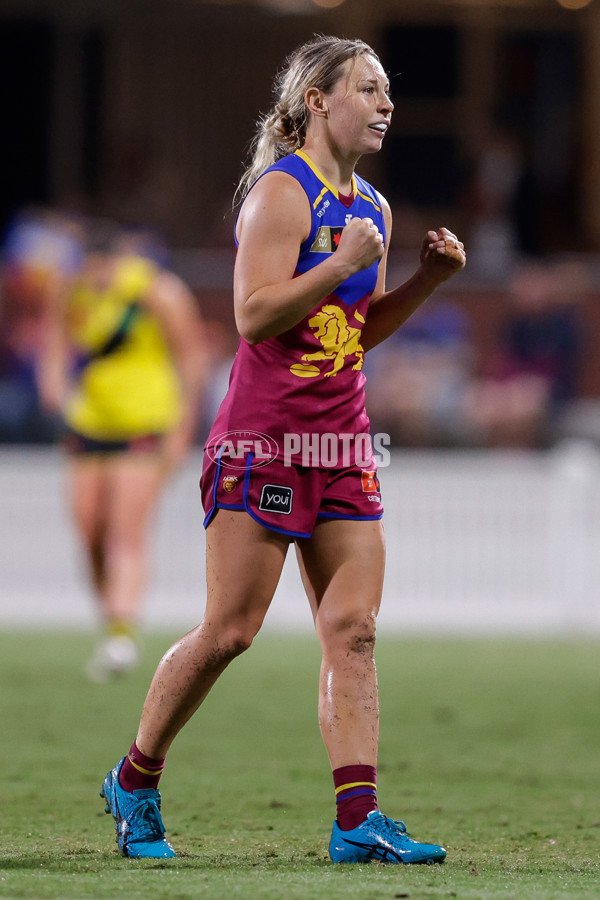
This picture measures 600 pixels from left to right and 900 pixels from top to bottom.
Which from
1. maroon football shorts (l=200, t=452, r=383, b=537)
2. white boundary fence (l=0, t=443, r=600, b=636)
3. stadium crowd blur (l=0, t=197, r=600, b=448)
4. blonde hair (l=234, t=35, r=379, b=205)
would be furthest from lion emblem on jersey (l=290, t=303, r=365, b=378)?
stadium crowd blur (l=0, t=197, r=600, b=448)

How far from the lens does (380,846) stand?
12.8 ft

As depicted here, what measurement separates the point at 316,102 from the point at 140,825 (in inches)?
76.5

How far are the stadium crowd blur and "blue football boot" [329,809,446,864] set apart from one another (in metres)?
7.86

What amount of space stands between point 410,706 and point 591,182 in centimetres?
942

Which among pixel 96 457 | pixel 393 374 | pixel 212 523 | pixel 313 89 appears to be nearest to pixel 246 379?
pixel 212 523

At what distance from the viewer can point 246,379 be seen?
402 cm

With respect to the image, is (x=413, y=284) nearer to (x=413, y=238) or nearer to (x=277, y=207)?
(x=277, y=207)

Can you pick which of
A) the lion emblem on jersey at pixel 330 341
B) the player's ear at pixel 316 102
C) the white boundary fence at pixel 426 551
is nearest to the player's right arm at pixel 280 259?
the lion emblem on jersey at pixel 330 341

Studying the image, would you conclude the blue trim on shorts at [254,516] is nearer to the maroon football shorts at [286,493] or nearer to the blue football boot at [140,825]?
the maroon football shorts at [286,493]

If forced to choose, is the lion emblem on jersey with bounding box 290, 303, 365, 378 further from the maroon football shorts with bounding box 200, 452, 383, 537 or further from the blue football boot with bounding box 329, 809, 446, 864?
the blue football boot with bounding box 329, 809, 446, 864

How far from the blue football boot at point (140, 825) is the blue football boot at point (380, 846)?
463mm

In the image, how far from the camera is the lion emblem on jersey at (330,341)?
13.1ft

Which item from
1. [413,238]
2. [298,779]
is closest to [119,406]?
[298,779]

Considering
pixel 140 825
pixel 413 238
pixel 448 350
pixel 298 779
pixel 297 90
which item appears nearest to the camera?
pixel 140 825
